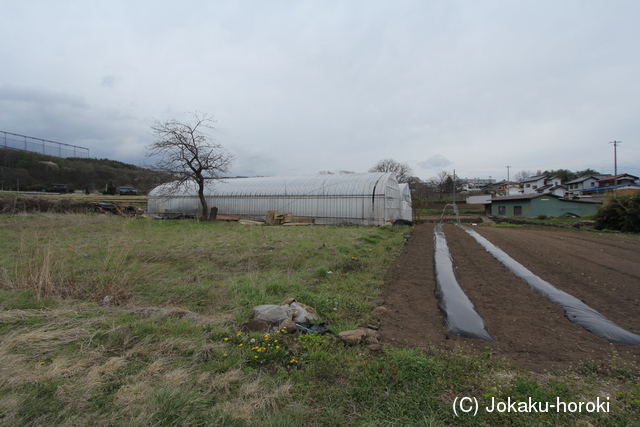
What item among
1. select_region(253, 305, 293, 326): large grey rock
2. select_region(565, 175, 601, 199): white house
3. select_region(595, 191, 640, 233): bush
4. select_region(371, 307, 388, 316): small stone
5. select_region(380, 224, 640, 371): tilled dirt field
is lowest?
select_region(380, 224, 640, 371): tilled dirt field

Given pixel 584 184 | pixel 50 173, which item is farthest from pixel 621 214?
pixel 50 173

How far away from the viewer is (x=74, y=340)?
355 centimetres

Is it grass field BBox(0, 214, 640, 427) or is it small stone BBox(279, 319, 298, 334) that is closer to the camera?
grass field BBox(0, 214, 640, 427)

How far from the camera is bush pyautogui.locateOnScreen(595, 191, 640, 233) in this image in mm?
19172

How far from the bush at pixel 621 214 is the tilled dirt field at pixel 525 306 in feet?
46.7

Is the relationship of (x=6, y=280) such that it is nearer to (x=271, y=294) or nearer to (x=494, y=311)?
(x=271, y=294)

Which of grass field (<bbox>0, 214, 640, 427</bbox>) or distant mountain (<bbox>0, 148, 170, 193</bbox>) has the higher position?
distant mountain (<bbox>0, 148, 170, 193</bbox>)

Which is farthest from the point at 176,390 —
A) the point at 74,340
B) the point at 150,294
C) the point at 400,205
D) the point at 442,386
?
the point at 400,205

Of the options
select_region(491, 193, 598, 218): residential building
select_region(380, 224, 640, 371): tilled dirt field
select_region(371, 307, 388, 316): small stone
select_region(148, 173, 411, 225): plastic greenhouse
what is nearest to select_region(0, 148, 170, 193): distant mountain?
select_region(148, 173, 411, 225): plastic greenhouse

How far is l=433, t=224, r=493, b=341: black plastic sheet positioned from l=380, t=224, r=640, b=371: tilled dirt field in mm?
119

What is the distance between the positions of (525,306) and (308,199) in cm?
1855

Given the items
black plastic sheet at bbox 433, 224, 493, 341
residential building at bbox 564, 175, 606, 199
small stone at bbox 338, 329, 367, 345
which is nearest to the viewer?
small stone at bbox 338, 329, 367, 345

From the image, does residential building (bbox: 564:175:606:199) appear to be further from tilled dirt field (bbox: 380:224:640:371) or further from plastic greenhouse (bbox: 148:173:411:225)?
tilled dirt field (bbox: 380:224:640:371)

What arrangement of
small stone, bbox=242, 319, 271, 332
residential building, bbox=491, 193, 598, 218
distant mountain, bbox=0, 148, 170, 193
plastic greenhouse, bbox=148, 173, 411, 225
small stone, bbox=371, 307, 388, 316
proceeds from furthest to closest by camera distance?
distant mountain, bbox=0, 148, 170, 193 < residential building, bbox=491, 193, 598, 218 < plastic greenhouse, bbox=148, 173, 411, 225 < small stone, bbox=371, 307, 388, 316 < small stone, bbox=242, 319, 271, 332
